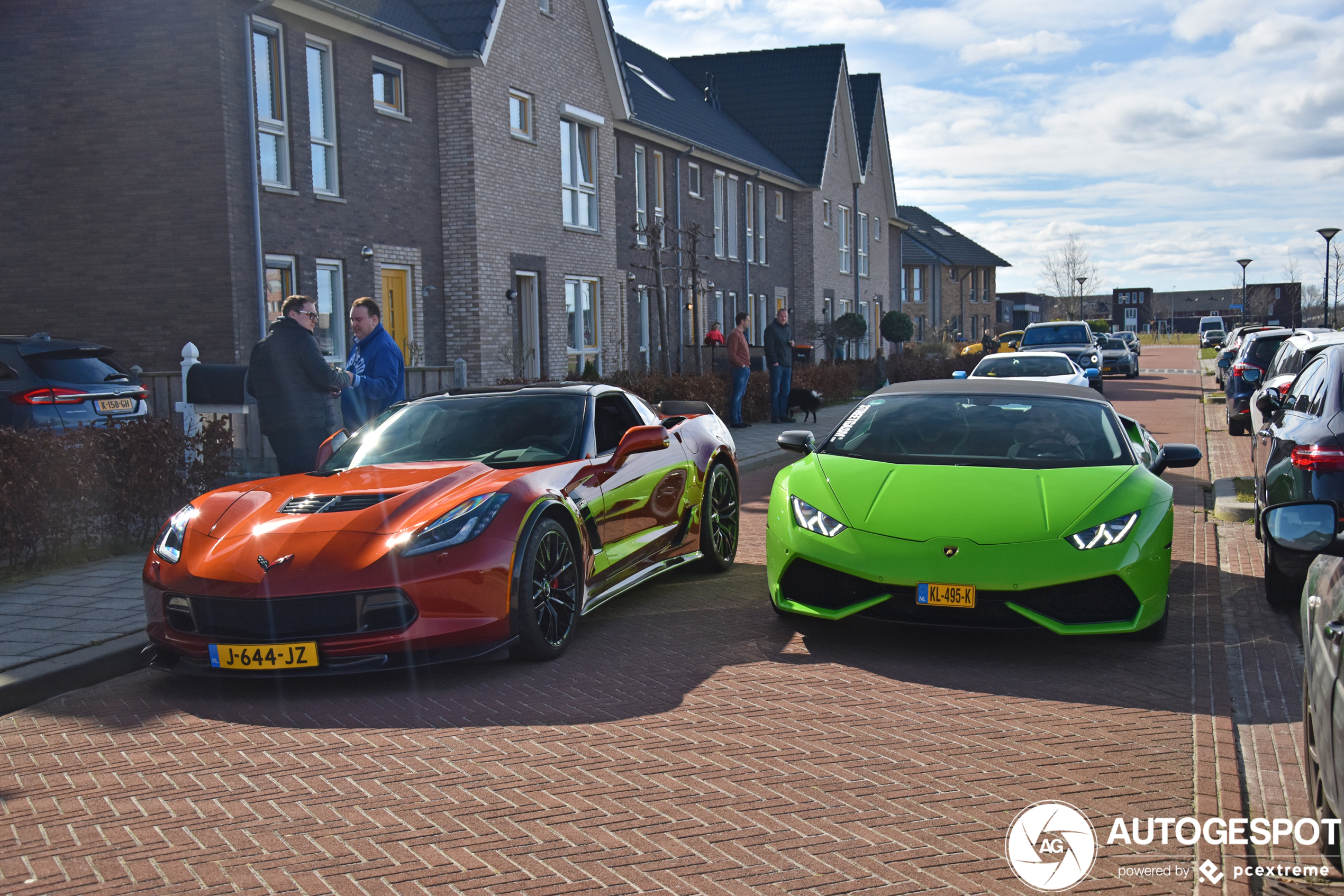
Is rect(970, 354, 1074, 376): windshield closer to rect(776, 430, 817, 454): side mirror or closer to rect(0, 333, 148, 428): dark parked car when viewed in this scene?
rect(776, 430, 817, 454): side mirror

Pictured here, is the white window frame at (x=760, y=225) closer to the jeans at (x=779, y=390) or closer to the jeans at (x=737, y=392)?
the jeans at (x=779, y=390)

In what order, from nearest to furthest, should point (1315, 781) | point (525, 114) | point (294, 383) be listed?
point (1315, 781)
point (294, 383)
point (525, 114)

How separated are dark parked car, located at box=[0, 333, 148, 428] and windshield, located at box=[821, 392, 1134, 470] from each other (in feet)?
25.5

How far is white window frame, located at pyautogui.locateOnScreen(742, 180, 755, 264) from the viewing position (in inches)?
1475

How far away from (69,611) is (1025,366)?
1494 centimetres

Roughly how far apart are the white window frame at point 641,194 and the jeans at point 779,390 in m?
8.51

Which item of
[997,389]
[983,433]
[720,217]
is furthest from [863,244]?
[983,433]

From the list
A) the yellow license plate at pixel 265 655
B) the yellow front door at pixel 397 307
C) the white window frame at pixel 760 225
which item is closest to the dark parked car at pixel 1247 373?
the yellow front door at pixel 397 307

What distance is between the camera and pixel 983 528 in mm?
5926

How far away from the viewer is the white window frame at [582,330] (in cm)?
2572

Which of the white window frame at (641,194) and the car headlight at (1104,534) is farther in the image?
the white window frame at (641,194)

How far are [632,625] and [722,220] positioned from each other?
30.1m

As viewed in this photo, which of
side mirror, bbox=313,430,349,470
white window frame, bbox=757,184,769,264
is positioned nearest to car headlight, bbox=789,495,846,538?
side mirror, bbox=313,430,349,470

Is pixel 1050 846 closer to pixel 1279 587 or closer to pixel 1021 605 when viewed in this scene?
pixel 1021 605
